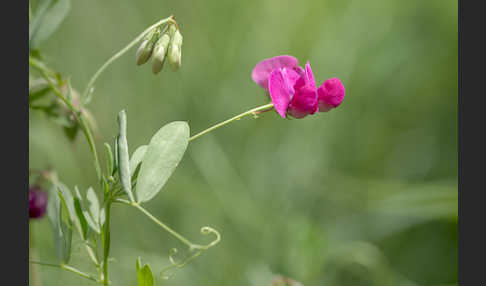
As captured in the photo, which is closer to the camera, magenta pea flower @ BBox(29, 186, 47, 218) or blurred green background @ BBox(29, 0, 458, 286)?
magenta pea flower @ BBox(29, 186, 47, 218)

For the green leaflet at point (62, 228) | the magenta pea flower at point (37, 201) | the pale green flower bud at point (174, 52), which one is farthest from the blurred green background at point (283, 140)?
the pale green flower bud at point (174, 52)

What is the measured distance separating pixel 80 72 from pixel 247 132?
2.39 feet

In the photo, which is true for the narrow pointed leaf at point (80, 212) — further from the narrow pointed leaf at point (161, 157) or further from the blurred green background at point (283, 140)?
the blurred green background at point (283, 140)

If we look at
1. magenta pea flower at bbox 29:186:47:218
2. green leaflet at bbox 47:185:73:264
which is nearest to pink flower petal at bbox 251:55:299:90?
green leaflet at bbox 47:185:73:264

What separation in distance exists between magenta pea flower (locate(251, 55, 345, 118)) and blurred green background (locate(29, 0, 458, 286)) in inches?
35.0

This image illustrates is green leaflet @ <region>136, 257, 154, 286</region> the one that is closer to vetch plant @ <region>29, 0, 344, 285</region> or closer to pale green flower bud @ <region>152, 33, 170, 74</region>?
vetch plant @ <region>29, 0, 344, 285</region>

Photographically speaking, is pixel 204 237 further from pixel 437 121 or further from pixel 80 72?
pixel 437 121

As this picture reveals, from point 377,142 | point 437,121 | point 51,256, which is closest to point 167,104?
point 51,256

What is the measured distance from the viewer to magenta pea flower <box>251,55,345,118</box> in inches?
33.3

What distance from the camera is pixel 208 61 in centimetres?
227

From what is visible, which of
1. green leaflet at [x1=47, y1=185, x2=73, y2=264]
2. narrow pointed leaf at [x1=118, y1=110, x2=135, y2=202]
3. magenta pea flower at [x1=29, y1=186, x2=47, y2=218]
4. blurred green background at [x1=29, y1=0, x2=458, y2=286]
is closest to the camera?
narrow pointed leaf at [x1=118, y1=110, x2=135, y2=202]

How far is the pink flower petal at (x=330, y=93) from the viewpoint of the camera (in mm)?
866

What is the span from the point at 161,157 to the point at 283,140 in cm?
144

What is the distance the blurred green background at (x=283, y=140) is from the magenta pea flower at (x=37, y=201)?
0.64 meters
